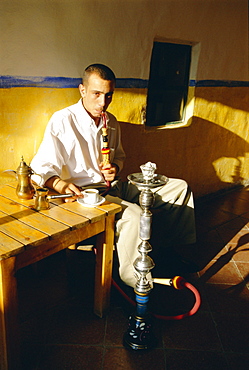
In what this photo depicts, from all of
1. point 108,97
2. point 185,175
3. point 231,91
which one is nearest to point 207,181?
point 185,175

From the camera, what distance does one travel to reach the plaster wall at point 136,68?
303 cm

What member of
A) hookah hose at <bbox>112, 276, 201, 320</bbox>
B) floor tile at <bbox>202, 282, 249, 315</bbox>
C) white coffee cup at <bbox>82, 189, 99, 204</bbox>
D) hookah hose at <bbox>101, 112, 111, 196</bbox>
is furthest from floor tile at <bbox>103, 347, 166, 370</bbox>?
hookah hose at <bbox>101, 112, 111, 196</bbox>

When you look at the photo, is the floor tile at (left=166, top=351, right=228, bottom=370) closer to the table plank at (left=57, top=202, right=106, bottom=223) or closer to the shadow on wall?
the table plank at (left=57, top=202, right=106, bottom=223)

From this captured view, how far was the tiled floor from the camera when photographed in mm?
2354

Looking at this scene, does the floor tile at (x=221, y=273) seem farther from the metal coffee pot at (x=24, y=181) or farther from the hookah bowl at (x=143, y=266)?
the metal coffee pot at (x=24, y=181)

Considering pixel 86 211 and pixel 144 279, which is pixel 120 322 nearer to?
pixel 144 279

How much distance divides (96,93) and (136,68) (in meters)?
1.31

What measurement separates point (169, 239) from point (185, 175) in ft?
6.61

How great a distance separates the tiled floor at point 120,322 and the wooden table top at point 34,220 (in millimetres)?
749

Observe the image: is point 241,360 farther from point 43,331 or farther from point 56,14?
point 56,14

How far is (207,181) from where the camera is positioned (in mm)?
5715

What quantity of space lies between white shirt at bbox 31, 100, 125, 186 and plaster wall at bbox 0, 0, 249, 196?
0.44 meters

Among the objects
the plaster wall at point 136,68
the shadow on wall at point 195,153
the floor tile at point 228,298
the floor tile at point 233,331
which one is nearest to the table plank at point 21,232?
the plaster wall at point 136,68

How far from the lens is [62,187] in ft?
8.88
